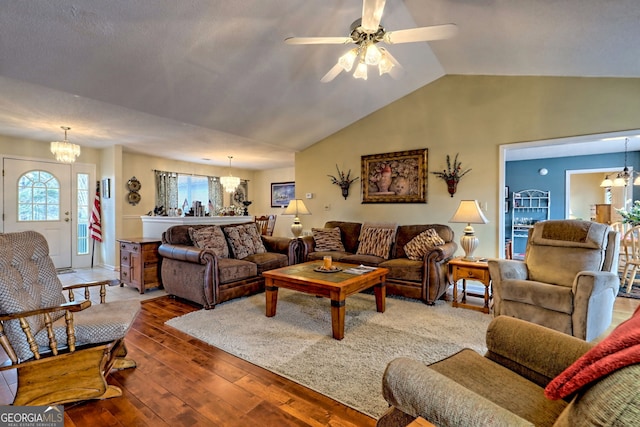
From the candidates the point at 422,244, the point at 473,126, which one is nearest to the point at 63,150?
the point at 422,244

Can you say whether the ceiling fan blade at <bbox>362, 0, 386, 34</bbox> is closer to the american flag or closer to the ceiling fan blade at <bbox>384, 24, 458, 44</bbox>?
the ceiling fan blade at <bbox>384, 24, 458, 44</bbox>

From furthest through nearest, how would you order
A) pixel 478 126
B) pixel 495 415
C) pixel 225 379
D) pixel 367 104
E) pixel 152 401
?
1. pixel 367 104
2. pixel 478 126
3. pixel 225 379
4. pixel 152 401
5. pixel 495 415

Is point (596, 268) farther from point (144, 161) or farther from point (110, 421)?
point (144, 161)

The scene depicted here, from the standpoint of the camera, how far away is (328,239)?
4.86 meters

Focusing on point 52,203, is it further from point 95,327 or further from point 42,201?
point 95,327

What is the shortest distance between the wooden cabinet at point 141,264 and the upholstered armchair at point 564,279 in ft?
13.7

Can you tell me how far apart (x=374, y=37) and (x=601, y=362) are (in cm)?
254

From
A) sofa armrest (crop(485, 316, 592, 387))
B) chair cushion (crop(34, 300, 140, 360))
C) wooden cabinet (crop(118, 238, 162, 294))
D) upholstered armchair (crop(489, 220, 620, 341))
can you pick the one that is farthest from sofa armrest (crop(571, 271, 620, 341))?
wooden cabinet (crop(118, 238, 162, 294))

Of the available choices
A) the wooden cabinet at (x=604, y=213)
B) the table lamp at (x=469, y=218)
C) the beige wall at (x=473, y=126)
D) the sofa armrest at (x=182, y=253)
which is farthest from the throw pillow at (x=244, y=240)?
the wooden cabinet at (x=604, y=213)

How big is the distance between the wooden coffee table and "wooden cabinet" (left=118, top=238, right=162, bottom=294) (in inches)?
81.5

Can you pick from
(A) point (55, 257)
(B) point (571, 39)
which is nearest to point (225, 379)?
(B) point (571, 39)

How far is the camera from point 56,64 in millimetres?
2855

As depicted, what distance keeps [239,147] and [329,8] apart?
11.6 ft

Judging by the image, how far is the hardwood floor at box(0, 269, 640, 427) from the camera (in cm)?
169
